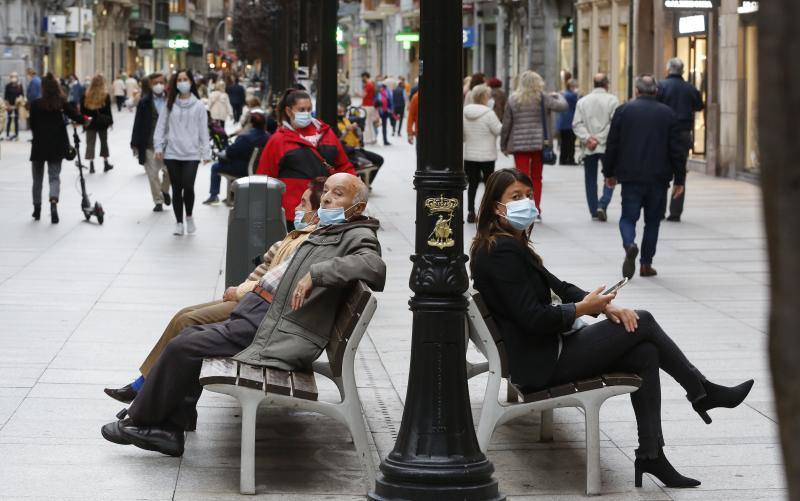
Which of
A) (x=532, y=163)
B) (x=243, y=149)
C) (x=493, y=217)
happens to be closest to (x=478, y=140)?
(x=532, y=163)

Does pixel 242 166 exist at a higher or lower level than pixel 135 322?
higher

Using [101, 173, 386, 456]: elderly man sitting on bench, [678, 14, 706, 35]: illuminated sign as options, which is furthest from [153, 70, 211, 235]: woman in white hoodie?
[678, 14, 706, 35]: illuminated sign

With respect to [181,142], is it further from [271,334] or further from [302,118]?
[271,334]

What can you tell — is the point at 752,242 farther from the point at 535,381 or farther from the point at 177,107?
the point at 535,381

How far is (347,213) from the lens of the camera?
6605 millimetres

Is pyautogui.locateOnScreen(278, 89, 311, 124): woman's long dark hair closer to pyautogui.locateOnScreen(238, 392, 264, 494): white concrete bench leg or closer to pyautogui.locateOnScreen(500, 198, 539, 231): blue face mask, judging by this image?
pyautogui.locateOnScreen(500, 198, 539, 231): blue face mask

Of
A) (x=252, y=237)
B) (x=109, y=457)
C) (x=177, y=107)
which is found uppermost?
(x=177, y=107)

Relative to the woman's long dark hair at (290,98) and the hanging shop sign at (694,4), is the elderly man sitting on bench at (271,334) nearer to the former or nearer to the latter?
the woman's long dark hair at (290,98)

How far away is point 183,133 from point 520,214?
1042 cm

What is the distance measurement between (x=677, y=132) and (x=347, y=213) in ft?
22.1

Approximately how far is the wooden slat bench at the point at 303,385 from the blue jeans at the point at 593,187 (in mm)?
11886

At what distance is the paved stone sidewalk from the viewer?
5.90 meters

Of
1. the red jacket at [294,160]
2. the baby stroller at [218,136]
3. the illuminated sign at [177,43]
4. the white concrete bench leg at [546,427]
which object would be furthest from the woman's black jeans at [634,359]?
the illuminated sign at [177,43]

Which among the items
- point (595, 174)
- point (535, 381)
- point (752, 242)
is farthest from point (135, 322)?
point (595, 174)
